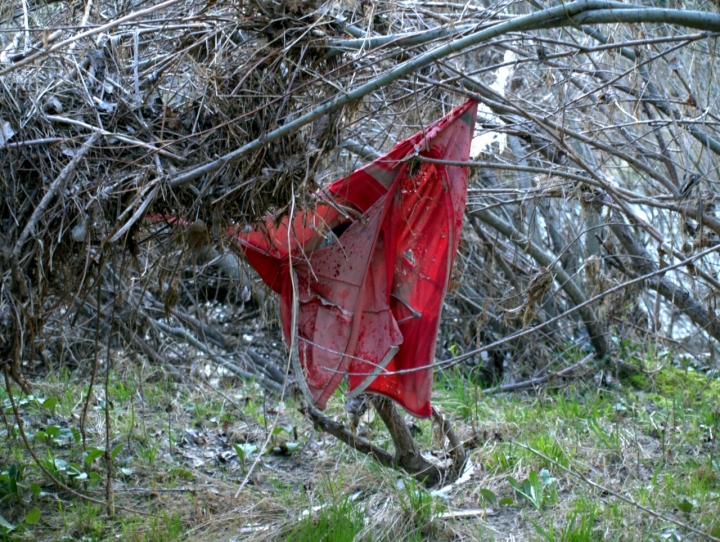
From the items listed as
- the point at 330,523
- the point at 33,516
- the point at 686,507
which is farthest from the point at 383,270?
the point at 33,516

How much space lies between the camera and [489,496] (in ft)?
10.7

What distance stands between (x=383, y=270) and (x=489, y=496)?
3.55 ft

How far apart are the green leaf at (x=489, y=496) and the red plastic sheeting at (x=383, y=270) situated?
0.44 m

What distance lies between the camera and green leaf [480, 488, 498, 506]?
3258 millimetres

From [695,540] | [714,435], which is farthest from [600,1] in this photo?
[714,435]

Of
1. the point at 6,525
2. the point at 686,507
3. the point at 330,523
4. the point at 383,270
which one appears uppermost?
the point at 383,270

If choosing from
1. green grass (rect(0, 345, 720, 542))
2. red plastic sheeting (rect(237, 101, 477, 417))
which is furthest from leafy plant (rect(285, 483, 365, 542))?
red plastic sheeting (rect(237, 101, 477, 417))

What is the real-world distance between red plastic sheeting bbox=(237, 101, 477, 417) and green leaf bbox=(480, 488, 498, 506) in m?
0.44

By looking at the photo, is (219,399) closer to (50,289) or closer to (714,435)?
(50,289)

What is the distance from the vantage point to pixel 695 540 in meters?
2.85

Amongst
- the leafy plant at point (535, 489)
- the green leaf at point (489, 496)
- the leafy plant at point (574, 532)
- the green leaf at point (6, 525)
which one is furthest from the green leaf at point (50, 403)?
the leafy plant at point (574, 532)

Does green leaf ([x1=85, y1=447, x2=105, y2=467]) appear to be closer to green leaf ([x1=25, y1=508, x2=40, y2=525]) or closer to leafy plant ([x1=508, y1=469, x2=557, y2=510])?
green leaf ([x1=25, y1=508, x2=40, y2=525])

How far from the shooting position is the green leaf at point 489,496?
326 centimetres

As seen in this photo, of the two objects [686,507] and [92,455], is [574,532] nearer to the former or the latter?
[686,507]
